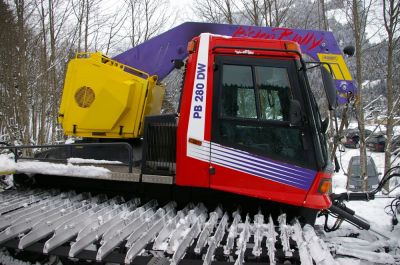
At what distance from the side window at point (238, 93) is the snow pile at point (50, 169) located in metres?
1.42

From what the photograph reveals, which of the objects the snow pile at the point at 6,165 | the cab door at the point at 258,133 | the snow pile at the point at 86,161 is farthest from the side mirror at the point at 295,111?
the snow pile at the point at 6,165

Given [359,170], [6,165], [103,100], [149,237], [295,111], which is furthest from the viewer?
[359,170]

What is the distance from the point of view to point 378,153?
2430 cm

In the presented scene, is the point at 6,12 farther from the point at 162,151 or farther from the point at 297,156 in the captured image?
the point at 297,156

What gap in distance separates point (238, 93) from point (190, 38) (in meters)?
1.57

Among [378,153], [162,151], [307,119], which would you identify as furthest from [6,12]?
[378,153]

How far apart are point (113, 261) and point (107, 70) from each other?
2542mm

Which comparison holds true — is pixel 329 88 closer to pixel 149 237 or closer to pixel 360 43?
pixel 149 237

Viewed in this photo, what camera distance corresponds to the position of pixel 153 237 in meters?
3.35

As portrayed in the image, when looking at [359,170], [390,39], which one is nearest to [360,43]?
[390,39]

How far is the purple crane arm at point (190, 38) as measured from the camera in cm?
497

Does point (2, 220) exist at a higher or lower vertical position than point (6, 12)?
lower

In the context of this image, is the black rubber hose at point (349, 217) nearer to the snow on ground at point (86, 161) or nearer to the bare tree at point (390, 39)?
the snow on ground at point (86, 161)

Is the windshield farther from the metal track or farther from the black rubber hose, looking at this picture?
the metal track
